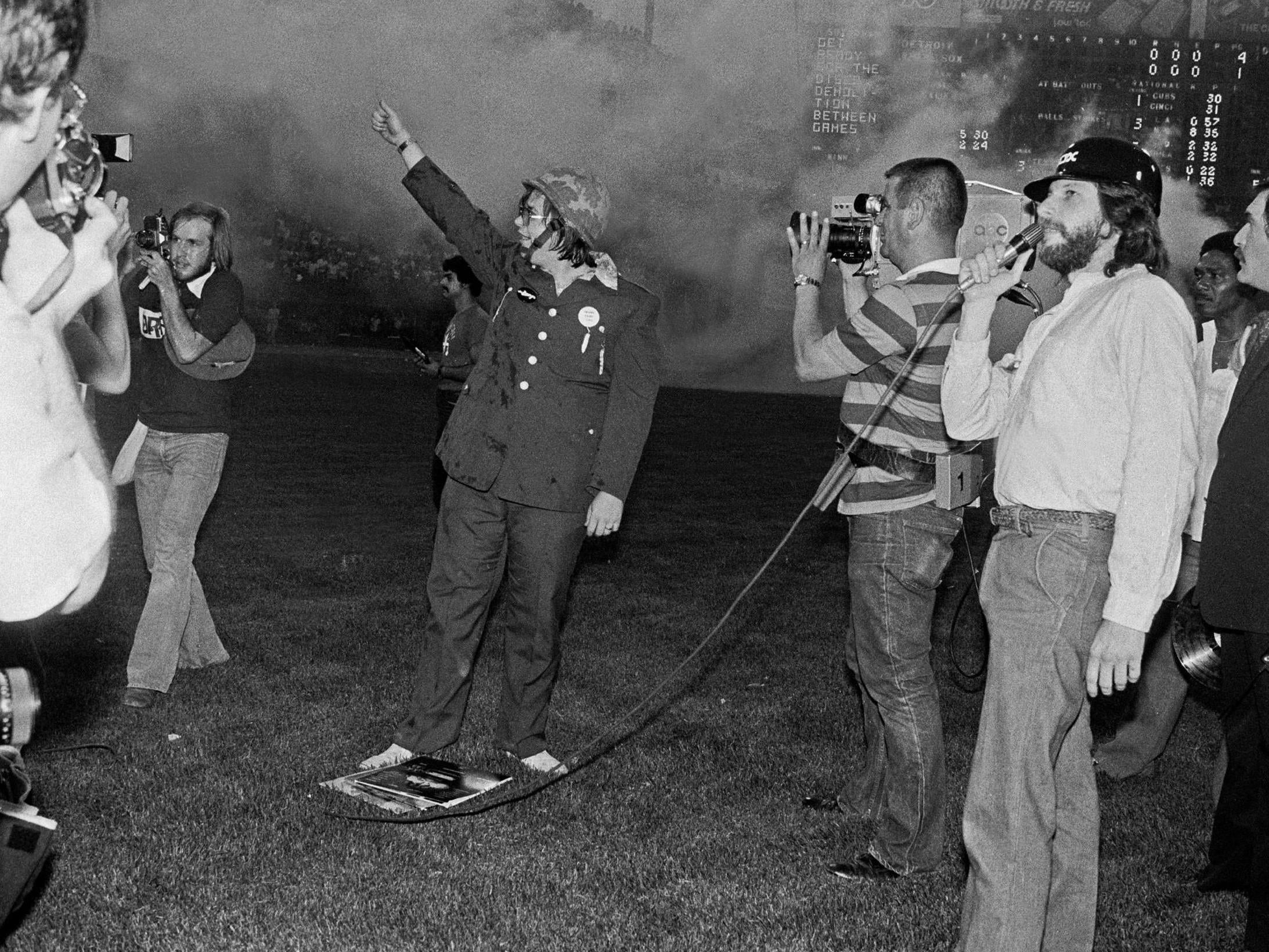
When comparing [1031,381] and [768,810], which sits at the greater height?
[1031,381]

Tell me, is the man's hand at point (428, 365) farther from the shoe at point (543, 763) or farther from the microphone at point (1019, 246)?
the microphone at point (1019, 246)

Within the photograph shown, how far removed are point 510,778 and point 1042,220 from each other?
2681 millimetres

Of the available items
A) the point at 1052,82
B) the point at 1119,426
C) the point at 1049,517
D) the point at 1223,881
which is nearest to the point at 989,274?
the point at 1119,426

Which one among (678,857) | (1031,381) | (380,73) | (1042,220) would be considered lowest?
(678,857)

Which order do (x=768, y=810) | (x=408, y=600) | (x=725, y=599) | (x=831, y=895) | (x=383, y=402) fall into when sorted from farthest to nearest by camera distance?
(x=383, y=402), (x=725, y=599), (x=408, y=600), (x=768, y=810), (x=831, y=895)

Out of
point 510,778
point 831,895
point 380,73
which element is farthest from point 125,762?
point 380,73

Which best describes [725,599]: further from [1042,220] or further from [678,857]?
[1042,220]

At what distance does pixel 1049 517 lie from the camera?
315 cm

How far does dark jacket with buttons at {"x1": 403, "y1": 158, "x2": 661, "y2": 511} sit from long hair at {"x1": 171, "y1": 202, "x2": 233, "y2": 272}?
1.35m

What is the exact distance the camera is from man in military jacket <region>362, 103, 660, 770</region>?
4805 millimetres

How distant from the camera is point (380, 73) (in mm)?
24531

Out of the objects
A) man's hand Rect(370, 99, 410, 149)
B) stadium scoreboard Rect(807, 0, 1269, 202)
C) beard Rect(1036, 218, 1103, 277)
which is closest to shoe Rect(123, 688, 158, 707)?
man's hand Rect(370, 99, 410, 149)

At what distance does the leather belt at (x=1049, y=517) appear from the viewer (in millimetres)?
3117

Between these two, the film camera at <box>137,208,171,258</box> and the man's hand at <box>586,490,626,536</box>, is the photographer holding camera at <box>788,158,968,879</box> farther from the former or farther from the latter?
the film camera at <box>137,208,171,258</box>
